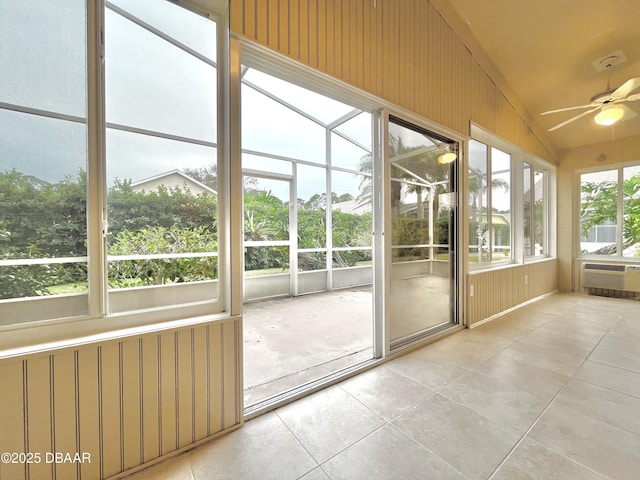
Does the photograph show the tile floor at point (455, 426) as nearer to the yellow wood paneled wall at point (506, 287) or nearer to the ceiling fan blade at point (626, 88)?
the yellow wood paneled wall at point (506, 287)

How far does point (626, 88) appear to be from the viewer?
260cm

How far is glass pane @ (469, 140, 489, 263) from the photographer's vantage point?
11.6 feet

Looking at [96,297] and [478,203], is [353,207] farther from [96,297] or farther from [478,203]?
[96,297]

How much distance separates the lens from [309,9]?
1.83 m

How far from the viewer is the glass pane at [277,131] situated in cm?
450

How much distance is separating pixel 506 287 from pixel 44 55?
17.4ft

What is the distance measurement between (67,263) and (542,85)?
228 inches

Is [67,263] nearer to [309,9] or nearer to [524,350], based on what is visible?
[309,9]

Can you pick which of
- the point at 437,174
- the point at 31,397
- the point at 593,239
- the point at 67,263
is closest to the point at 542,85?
the point at 437,174

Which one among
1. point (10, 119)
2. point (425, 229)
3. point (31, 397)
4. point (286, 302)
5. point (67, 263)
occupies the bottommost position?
point (286, 302)

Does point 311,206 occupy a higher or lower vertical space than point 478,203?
higher

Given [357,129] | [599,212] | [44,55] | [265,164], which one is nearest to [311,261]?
[265,164]

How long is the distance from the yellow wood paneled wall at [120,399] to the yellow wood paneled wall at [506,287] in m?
3.10

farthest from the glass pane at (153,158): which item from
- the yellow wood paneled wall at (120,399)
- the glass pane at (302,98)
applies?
the glass pane at (302,98)
